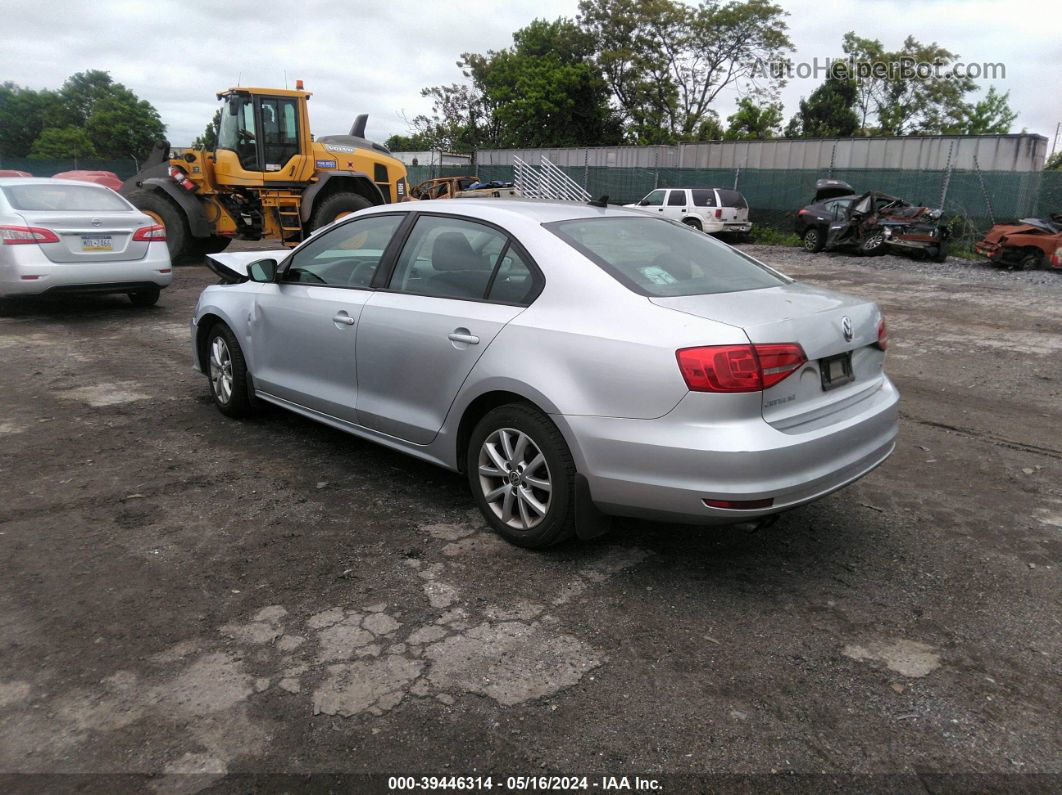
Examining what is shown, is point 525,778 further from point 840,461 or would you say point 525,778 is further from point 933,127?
point 933,127

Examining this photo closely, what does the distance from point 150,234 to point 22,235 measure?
1.37 metres

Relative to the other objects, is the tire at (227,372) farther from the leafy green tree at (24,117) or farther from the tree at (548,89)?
the leafy green tree at (24,117)

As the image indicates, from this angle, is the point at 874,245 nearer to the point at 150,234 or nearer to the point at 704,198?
the point at 704,198

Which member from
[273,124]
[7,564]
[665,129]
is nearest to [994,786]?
[7,564]

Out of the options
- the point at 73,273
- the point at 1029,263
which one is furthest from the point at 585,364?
the point at 1029,263

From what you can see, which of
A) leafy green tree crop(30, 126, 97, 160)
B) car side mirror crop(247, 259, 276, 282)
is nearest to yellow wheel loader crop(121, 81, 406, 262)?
car side mirror crop(247, 259, 276, 282)

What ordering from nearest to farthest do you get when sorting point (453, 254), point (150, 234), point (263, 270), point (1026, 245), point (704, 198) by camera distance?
1. point (453, 254)
2. point (263, 270)
3. point (150, 234)
4. point (1026, 245)
5. point (704, 198)

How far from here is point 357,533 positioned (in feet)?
12.9

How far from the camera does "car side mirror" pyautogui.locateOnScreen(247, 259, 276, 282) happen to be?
16.5 feet

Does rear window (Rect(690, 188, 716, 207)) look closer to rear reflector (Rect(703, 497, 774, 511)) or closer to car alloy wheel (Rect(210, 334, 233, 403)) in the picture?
car alloy wheel (Rect(210, 334, 233, 403))

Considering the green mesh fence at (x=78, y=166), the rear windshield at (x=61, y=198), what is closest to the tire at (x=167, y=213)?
the rear windshield at (x=61, y=198)

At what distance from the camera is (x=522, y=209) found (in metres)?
4.12

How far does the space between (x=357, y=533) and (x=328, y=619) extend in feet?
2.62

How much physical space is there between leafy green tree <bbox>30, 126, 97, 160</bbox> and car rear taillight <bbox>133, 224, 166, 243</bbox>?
66.4 meters
